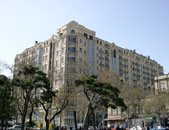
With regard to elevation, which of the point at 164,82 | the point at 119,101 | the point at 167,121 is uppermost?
the point at 164,82

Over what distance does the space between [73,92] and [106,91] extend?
9454mm

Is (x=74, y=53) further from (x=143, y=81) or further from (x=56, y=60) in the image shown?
(x=143, y=81)

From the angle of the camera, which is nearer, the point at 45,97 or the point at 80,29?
the point at 45,97

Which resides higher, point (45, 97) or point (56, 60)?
point (56, 60)

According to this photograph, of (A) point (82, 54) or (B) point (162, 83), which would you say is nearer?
(B) point (162, 83)

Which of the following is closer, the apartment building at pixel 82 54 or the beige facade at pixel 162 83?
the beige facade at pixel 162 83

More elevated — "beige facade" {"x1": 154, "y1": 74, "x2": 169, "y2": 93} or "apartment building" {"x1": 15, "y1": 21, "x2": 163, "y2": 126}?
"apartment building" {"x1": 15, "y1": 21, "x2": 163, "y2": 126}

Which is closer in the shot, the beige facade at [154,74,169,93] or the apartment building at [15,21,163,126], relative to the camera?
the beige facade at [154,74,169,93]

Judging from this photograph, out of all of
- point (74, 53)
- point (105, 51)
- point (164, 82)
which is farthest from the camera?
point (105, 51)

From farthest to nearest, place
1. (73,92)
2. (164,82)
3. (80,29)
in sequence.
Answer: (80,29) < (164,82) < (73,92)

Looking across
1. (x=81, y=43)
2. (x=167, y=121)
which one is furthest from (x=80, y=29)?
(x=167, y=121)

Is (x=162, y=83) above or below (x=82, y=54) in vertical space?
below

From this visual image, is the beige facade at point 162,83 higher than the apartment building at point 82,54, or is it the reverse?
the apartment building at point 82,54

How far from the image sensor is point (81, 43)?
69.1 m
